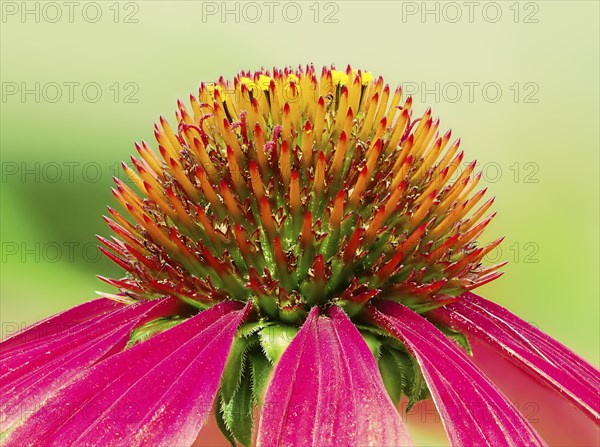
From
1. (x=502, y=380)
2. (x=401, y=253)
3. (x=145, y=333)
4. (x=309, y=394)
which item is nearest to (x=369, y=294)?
(x=401, y=253)

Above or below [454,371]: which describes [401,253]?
above

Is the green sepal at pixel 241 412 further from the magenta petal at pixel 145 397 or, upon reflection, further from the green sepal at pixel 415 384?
the green sepal at pixel 415 384

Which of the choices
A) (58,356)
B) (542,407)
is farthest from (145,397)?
(542,407)

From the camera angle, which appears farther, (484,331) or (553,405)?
(553,405)

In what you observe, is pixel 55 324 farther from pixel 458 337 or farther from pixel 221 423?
pixel 458 337

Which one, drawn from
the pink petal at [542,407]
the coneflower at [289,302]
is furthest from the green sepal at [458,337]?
the pink petal at [542,407]

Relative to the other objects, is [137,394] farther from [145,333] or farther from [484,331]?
[484,331]

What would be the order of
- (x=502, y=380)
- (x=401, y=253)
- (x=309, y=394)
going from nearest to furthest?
1. (x=309, y=394)
2. (x=401, y=253)
3. (x=502, y=380)
